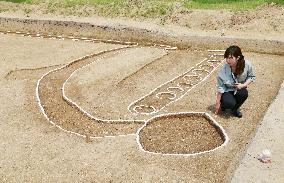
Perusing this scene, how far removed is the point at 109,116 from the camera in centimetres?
1202

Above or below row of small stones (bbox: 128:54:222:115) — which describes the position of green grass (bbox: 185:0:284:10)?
above

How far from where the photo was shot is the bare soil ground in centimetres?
929

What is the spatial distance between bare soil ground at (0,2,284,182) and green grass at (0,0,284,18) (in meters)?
3.14

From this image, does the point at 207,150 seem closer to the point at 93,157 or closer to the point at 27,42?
the point at 93,157

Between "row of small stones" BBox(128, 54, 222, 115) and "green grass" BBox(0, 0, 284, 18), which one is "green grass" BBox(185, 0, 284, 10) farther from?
"row of small stones" BBox(128, 54, 222, 115)

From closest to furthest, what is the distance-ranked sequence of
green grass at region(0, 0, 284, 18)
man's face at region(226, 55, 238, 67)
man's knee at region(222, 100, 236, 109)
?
man's face at region(226, 55, 238, 67) < man's knee at region(222, 100, 236, 109) < green grass at region(0, 0, 284, 18)

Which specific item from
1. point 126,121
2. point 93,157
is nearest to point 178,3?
point 126,121

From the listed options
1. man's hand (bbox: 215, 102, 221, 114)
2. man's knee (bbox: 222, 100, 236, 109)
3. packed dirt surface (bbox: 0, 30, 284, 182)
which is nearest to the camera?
packed dirt surface (bbox: 0, 30, 284, 182)

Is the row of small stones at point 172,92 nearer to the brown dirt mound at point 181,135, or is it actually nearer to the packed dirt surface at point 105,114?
the packed dirt surface at point 105,114

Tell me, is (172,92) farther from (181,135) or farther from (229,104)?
(181,135)

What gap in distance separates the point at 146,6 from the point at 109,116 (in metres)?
11.6

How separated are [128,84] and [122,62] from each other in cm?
215

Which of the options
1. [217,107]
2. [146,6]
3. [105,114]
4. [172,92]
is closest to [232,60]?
[217,107]

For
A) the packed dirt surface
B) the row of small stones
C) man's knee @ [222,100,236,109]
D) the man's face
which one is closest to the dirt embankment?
the packed dirt surface
